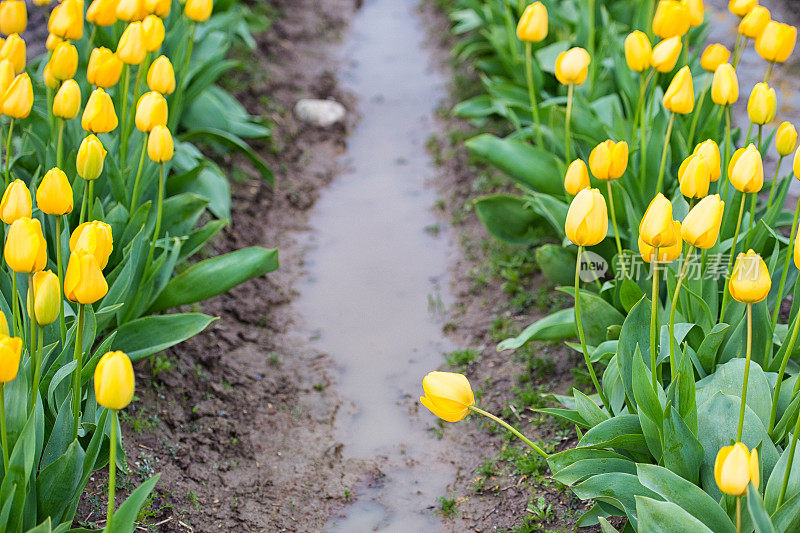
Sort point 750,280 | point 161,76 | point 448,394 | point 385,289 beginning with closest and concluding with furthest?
1. point 750,280
2. point 448,394
3. point 161,76
4. point 385,289

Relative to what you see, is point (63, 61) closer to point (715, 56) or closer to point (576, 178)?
point (576, 178)

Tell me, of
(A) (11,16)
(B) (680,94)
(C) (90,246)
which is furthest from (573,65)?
(A) (11,16)

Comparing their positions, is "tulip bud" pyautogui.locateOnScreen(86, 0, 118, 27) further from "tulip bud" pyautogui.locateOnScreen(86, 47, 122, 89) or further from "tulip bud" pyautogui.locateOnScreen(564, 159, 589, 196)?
"tulip bud" pyautogui.locateOnScreen(564, 159, 589, 196)

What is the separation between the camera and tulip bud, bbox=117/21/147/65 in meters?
2.82

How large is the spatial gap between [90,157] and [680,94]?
1.71 metres

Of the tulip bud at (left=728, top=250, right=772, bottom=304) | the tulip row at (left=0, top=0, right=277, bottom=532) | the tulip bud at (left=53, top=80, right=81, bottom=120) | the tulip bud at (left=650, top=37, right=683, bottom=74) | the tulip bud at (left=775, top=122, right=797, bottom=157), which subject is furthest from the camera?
the tulip bud at (left=650, top=37, right=683, bottom=74)

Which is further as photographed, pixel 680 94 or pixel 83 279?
pixel 680 94

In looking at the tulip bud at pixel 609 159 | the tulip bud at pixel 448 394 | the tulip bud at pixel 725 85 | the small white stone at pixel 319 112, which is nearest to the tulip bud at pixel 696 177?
the tulip bud at pixel 609 159

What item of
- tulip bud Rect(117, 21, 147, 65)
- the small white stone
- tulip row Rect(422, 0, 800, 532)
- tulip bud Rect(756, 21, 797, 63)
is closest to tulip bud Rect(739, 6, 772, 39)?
tulip row Rect(422, 0, 800, 532)

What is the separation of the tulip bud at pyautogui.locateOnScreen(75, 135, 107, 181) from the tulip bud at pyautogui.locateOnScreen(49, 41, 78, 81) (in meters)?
0.48

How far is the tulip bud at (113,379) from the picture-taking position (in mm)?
1615

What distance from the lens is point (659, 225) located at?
1.82 m

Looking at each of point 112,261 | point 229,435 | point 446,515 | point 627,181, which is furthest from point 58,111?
point 627,181

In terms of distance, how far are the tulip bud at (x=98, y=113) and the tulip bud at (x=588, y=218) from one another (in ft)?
4.60
